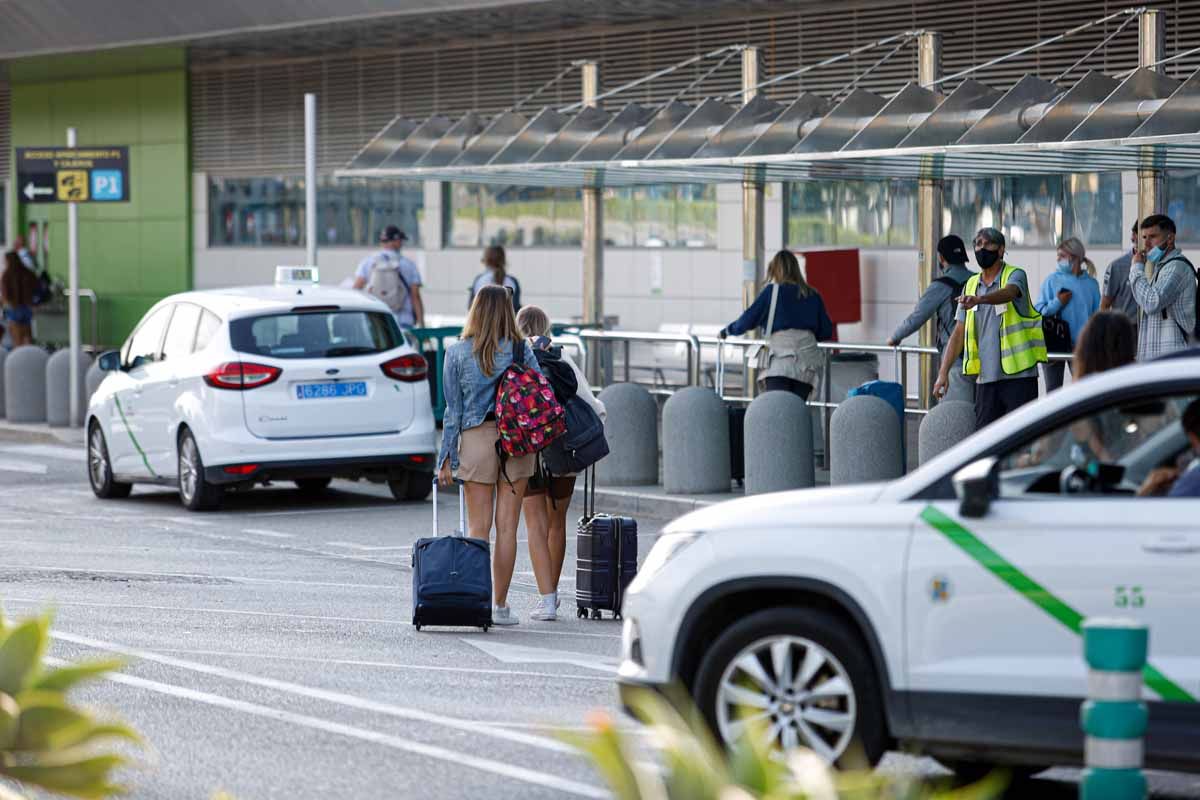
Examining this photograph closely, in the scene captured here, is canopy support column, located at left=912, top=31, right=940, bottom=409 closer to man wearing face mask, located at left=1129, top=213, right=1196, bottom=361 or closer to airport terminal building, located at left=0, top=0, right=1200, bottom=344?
airport terminal building, located at left=0, top=0, right=1200, bottom=344

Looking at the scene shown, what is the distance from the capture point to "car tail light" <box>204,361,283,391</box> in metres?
15.8

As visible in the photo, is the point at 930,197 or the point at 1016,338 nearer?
the point at 1016,338

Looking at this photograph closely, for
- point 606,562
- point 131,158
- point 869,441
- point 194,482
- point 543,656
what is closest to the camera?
point 543,656

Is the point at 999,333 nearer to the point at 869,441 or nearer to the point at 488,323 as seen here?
the point at 869,441

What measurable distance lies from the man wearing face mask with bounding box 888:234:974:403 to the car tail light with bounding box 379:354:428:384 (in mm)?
3550

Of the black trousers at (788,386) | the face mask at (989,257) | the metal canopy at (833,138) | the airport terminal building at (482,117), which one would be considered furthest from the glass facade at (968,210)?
the face mask at (989,257)

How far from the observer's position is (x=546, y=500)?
11273 millimetres

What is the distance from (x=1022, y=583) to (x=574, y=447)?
4.70 metres

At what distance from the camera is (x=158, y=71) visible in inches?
1412

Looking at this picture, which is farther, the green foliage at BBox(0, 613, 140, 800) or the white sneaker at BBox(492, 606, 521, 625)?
the white sneaker at BBox(492, 606, 521, 625)

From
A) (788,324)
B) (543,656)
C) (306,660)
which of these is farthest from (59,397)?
(543,656)

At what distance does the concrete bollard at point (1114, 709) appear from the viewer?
4.98m

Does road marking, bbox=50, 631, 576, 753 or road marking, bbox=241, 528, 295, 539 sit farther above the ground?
road marking, bbox=50, 631, 576, 753

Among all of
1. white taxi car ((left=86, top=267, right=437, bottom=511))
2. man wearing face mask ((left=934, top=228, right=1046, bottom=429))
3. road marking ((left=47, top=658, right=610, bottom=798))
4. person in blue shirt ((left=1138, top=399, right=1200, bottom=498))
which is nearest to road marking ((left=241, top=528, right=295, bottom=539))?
white taxi car ((left=86, top=267, right=437, bottom=511))
